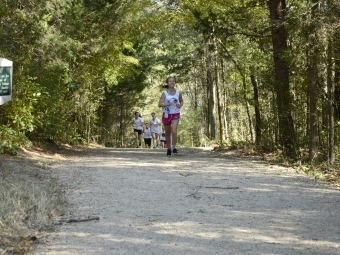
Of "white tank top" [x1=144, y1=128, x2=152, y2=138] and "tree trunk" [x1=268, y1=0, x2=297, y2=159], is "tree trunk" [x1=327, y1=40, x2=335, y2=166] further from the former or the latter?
"white tank top" [x1=144, y1=128, x2=152, y2=138]

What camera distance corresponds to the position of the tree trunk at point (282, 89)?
11.6 meters

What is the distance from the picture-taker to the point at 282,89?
38.7 ft

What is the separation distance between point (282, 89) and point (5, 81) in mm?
6977

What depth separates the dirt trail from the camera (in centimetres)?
468

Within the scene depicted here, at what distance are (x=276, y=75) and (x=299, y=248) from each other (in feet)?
26.3

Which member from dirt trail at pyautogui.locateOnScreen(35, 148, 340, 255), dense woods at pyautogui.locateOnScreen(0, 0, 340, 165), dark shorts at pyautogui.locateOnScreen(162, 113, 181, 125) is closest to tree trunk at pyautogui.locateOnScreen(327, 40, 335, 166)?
dense woods at pyautogui.locateOnScreen(0, 0, 340, 165)

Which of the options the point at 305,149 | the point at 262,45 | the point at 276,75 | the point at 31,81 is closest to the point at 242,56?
the point at 262,45

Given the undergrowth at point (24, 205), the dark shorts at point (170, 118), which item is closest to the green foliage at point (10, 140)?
the undergrowth at point (24, 205)

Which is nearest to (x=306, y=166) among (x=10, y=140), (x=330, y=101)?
(x=330, y=101)

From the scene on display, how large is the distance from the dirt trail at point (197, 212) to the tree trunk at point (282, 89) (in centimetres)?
221

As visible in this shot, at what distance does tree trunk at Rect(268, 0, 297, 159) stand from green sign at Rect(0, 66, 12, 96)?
637 centimetres

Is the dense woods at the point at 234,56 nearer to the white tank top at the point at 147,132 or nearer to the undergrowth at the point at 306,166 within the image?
the undergrowth at the point at 306,166

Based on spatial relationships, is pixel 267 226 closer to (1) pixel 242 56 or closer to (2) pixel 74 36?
(2) pixel 74 36

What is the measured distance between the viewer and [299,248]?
461cm
